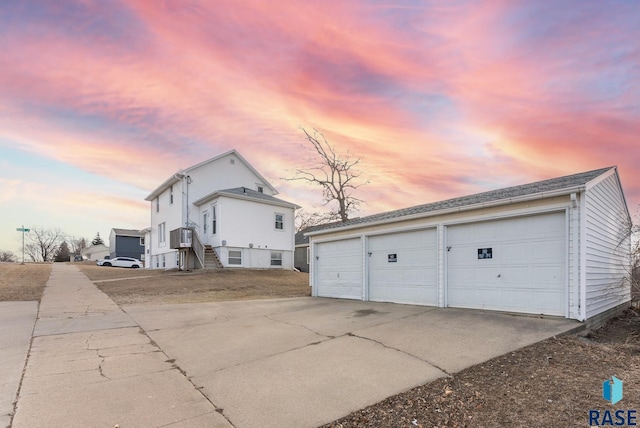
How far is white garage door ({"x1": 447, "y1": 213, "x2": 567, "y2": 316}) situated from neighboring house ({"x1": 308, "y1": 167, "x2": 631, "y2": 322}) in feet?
0.07

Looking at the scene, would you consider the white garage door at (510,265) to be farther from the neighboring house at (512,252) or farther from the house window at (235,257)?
the house window at (235,257)

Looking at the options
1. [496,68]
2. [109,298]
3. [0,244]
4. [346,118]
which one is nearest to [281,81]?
[346,118]

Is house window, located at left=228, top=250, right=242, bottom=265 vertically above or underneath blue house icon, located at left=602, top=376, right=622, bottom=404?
underneath

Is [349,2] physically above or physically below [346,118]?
above

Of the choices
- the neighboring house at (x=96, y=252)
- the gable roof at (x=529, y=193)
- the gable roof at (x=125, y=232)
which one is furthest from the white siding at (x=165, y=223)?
the neighboring house at (x=96, y=252)

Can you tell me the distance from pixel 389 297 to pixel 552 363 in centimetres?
647

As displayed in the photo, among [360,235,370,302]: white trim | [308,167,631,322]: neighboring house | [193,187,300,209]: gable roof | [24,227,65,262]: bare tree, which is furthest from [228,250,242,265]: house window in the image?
[24,227,65,262]: bare tree

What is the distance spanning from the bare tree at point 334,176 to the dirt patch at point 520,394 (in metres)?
25.6

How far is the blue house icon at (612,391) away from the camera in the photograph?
3888mm

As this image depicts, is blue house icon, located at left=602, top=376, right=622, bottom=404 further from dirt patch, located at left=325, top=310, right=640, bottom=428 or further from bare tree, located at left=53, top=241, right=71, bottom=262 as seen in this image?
bare tree, located at left=53, top=241, right=71, bottom=262

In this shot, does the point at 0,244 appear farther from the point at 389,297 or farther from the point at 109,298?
the point at 389,297

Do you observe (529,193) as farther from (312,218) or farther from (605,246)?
(312,218)

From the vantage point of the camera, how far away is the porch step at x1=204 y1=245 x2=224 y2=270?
2308 cm

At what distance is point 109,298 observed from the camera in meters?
12.4
